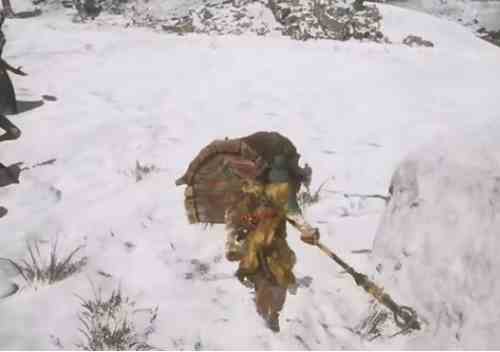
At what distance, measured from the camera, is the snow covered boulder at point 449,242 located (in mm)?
2061

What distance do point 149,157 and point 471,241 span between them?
121 inches

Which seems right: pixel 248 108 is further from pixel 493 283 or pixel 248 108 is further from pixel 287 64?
pixel 493 283

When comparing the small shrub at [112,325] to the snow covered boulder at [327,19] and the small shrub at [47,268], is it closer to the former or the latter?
the small shrub at [47,268]

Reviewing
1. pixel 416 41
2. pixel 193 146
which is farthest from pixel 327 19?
pixel 193 146

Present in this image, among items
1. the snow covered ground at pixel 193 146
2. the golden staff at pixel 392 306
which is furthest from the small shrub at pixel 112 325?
the golden staff at pixel 392 306

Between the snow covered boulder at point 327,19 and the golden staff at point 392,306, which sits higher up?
the golden staff at point 392,306

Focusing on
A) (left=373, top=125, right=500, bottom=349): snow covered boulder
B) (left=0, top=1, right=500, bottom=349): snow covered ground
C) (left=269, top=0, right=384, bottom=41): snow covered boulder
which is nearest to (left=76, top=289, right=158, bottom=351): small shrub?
(left=0, top=1, right=500, bottom=349): snow covered ground

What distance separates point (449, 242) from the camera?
2309 millimetres

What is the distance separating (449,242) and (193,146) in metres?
2.99

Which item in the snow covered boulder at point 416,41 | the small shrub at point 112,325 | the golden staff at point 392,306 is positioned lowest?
the snow covered boulder at point 416,41

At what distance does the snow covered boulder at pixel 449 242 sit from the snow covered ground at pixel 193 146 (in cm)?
7

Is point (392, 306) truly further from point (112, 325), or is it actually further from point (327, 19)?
point (327, 19)

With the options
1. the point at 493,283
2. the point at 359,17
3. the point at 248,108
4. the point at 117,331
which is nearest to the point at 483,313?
the point at 493,283

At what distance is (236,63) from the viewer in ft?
25.3
